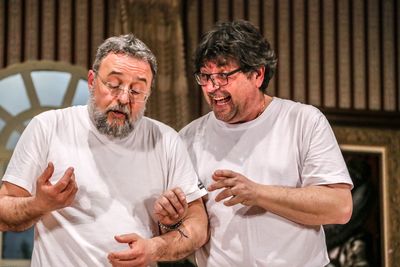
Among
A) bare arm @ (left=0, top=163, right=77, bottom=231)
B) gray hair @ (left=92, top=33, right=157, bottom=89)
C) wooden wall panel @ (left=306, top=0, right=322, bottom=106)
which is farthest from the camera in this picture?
wooden wall panel @ (left=306, top=0, right=322, bottom=106)

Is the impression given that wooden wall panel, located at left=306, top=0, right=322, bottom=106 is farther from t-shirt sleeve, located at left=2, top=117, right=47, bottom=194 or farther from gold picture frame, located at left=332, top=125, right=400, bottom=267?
t-shirt sleeve, located at left=2, top=117, right=47, bottom=194

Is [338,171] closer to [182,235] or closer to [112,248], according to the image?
[182,235]

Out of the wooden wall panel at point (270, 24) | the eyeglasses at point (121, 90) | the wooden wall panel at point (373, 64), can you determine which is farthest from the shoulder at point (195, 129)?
the wooden wall panel at point (373, 64)

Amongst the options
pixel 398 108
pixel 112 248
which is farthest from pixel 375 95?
pixel 112 248

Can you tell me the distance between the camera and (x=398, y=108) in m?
6.53

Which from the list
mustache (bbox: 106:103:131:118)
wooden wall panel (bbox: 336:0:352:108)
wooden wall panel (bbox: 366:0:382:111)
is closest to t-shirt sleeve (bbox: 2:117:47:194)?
mustache (bbox: 106:103:131:118)

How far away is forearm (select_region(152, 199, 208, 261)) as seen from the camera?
3.23m

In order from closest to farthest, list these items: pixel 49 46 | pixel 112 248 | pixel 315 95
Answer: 1. pixel 112 248
2. pixel 49 46
3. pixel 315 95

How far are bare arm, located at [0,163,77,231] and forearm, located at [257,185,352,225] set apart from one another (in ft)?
2.18

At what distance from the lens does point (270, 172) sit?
346 cm

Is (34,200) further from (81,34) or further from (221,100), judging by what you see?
(81,34)

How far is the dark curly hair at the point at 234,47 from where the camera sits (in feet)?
11.5

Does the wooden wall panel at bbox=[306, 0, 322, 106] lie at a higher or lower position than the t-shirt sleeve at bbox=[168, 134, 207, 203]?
higher

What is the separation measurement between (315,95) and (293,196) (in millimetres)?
3120
